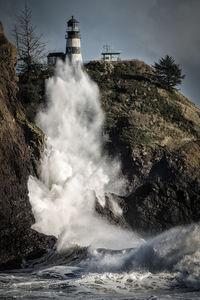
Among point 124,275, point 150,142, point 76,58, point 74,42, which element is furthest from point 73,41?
point 124,275

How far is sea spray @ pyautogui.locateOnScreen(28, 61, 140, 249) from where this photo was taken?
1476 inches

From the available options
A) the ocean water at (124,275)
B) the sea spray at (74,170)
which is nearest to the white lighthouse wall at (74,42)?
the sea spray at (74,170)

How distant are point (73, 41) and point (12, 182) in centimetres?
3956

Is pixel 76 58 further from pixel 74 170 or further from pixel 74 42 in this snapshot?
pixel 74 170

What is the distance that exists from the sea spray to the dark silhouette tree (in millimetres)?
9502

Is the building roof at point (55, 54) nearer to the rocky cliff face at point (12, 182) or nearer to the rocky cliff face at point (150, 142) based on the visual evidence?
the rocky cliff face at point (150, 142)

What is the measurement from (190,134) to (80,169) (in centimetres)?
1660

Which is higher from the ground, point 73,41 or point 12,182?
point 73,41

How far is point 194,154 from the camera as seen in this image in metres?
56.4

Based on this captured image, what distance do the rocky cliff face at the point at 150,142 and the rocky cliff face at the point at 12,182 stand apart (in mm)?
9190

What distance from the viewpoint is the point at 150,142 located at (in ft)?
198

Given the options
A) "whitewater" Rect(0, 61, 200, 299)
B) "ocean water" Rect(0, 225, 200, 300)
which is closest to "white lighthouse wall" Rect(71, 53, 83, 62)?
"whitewater" Rect(0, 61, 200, 299)

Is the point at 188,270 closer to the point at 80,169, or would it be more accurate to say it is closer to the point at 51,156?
the point at 51,156

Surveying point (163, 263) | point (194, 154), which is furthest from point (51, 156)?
point (163, 263)
